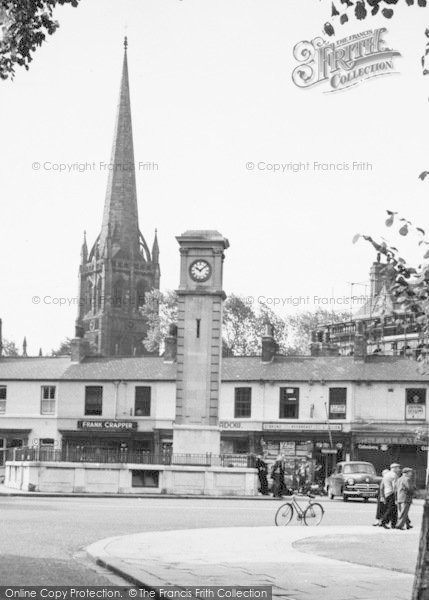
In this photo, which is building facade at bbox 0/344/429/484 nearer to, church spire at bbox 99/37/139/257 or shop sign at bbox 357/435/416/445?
shop sign at bbox 357/435/416/445

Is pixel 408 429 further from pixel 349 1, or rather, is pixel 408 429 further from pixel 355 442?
pixel 349 1

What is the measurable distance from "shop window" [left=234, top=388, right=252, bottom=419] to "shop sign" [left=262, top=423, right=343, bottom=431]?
51.3 inches

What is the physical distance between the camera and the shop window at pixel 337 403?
6278 cm

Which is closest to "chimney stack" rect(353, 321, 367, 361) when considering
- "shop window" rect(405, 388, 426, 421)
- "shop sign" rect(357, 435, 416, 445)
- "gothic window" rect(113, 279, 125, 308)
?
"shop window" rect(405, 388, 426, 421)

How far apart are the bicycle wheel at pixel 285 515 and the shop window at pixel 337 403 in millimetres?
37840

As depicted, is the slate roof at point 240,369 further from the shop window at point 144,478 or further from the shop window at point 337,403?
the shop window at point 144,478

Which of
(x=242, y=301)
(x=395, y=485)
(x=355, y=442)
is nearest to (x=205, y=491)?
(x=395, y=485)

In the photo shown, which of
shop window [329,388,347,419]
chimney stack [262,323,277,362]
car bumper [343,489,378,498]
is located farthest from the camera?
chimney stack [262,323,277,362]

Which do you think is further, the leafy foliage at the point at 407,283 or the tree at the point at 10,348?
the tree at the point at 10,348

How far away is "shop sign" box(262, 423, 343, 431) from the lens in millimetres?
62344

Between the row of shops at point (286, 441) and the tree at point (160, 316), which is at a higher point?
the tree at point (160, 316)

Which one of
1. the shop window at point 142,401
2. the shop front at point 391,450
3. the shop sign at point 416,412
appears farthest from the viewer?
the shop window at point 142,401

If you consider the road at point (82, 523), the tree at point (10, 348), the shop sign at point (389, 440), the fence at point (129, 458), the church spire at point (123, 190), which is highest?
the church spire at point (123, 190)

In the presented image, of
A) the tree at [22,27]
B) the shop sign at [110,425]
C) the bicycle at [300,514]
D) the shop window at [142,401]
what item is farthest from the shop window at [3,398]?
the tree at [22,27]
